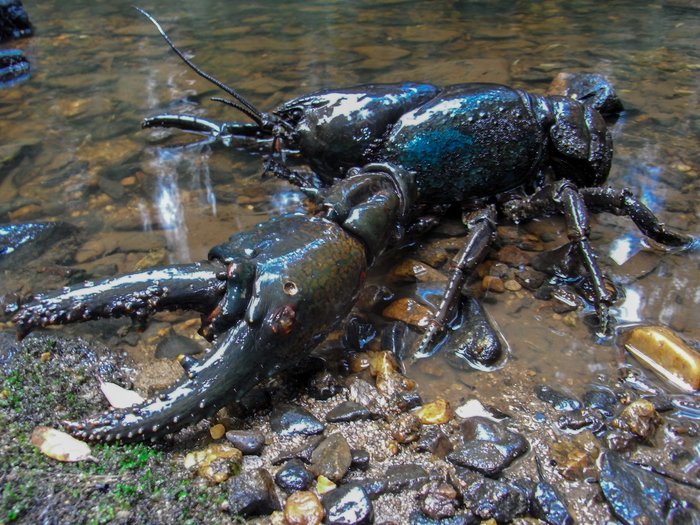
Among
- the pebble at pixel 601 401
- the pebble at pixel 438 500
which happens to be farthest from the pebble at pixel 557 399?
the pebble at pixel 438 500

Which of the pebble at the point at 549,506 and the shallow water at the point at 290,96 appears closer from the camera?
the pebble at the point at 549,506

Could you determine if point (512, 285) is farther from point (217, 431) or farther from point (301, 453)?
point (217, 431)

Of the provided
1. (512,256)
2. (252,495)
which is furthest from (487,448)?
(512,256)

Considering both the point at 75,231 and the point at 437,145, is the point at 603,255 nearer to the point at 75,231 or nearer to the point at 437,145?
the point at 437,145

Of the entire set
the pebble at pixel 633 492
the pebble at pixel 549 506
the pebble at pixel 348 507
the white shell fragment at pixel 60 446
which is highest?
the white shell fragment at pixel 60 446

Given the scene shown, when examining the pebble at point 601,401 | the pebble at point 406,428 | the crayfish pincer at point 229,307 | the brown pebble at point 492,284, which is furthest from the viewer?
the brown pebble at point 492,284

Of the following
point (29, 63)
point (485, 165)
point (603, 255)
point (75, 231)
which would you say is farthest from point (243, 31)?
point (603, 255)

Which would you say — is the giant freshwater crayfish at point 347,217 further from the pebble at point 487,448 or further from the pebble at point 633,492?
the pebble at point 633,492
